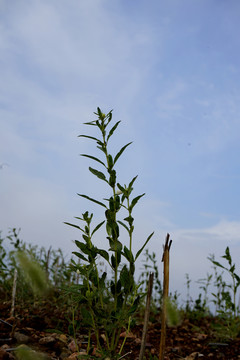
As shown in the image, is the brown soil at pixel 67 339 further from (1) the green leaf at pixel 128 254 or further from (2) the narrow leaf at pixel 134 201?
(2) the narrow leaf at pixel 134 201

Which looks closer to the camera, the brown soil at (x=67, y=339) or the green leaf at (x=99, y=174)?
the green leaf at (x=99, y=174)

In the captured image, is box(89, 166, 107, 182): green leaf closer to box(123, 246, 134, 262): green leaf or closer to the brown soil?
box(123, 246, 134, 262): green leaf

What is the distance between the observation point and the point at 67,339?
302 cm

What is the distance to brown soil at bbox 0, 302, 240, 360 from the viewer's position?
276 centimetres

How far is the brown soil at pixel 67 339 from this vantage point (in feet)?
9.07

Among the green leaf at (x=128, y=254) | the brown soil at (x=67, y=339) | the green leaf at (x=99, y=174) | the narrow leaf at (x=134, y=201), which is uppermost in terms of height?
the green leaf at (x=99, y=174)

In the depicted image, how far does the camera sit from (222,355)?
3.33 metres

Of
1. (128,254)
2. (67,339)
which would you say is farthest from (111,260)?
(67,339)

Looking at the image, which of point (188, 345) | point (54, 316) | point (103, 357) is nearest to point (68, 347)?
point (54, 316)

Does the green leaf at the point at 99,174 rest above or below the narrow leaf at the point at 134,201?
above

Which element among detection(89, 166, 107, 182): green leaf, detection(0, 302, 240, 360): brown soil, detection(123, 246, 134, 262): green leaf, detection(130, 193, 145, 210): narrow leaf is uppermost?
detection(89, 166, 107, 182): green leaf

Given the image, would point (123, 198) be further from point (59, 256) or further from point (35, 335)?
point (59, 256)

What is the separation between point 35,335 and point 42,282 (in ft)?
3.13

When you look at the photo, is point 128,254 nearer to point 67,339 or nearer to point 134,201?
point 134,201
